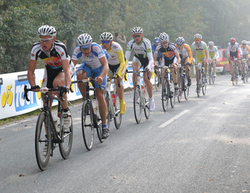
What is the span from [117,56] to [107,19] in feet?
78.7

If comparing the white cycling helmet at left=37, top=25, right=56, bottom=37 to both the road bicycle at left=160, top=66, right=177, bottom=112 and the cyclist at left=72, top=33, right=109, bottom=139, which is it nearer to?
the cyclist at left=72, top=33, right=109, bottom=139

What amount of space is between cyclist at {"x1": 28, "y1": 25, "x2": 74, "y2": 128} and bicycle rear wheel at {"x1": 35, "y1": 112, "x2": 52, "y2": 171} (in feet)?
1.66

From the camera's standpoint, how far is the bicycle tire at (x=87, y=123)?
7141 millimetres

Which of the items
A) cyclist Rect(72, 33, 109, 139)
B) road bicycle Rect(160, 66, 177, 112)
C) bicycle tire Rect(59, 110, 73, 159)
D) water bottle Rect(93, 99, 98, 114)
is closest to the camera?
bicycle tire Rect(59, 110, 73, 159)

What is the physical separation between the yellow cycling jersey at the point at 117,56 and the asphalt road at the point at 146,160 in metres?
1.41

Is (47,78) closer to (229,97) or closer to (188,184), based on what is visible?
(188,184)

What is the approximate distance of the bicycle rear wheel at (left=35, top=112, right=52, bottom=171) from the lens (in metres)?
5.85

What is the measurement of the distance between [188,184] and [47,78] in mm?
3051

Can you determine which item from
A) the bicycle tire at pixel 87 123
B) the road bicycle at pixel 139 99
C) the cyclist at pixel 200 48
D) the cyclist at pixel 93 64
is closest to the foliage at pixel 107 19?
the cyclist at pixel 200 48

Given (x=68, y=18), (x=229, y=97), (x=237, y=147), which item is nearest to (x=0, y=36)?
(x=68, y=18)

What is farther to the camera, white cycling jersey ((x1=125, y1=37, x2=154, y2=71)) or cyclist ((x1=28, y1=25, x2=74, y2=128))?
white cycling jersey ((x1=125, y1=37, x2=154, y2=71))

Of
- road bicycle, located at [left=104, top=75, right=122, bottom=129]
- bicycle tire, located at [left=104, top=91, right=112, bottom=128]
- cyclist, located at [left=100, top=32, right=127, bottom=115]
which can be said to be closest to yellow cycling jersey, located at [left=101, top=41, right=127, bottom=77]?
cyclist, located at [left=100, top=32, right=127, bottom=115]

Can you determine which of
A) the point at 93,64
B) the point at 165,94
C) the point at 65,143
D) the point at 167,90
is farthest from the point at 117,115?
the point at 167,90

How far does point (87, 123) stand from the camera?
7324mm
